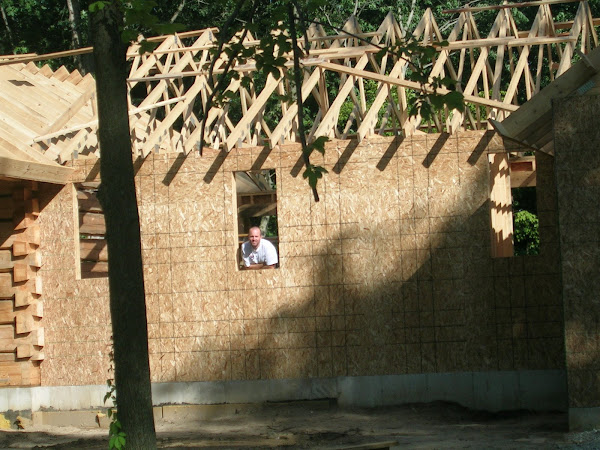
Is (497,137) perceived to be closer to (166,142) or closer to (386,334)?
(386,334)

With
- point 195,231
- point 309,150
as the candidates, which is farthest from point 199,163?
point 309,150

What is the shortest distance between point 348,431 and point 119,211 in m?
4.45

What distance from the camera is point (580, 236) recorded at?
850cm

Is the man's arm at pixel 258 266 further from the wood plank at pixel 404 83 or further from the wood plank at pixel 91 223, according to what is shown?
the wood plank at pixel 91 223

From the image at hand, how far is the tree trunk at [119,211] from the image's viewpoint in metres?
6.16

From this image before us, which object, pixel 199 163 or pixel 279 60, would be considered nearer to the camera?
pixel 279 60

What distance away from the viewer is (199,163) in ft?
36.5

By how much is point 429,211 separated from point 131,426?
5.37 meters

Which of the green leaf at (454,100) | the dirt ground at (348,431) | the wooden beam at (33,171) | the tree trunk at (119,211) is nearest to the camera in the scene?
the green leaf at (454,100)

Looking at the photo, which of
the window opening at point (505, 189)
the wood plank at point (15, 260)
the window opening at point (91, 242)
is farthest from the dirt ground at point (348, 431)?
the window opening at point (91, 242)

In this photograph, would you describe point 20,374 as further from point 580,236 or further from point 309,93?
point 580,236

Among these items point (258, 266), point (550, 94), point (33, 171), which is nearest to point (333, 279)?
point (258, 266)

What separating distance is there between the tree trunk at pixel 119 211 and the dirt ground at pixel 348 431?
2676 mm

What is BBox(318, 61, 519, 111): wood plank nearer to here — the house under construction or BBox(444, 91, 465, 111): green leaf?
the house under construction
